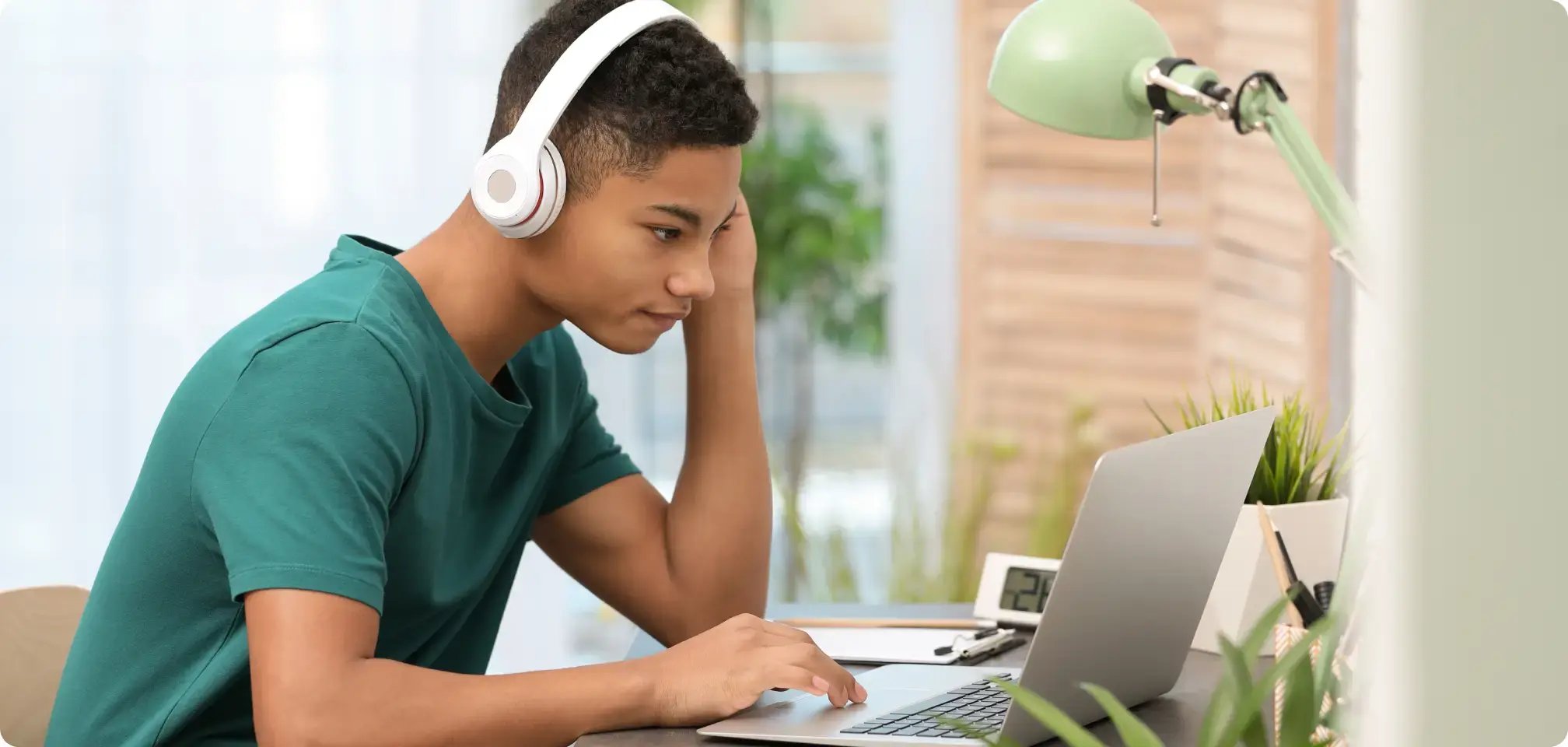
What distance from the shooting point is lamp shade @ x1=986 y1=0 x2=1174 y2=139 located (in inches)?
41.1

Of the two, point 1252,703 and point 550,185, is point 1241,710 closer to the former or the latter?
point 1252,703

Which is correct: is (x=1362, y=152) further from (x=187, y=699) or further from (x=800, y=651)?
(x=187, y=699)

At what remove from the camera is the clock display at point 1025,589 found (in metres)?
1.35

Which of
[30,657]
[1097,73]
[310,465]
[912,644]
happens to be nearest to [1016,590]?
[912,644]

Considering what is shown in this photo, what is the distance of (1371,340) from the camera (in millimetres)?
412

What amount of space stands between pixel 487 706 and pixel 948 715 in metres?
0.30

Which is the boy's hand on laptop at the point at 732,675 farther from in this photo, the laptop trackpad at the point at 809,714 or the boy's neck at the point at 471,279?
the boy's neck at the point at 471,279

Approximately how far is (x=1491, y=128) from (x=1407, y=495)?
0.31ft

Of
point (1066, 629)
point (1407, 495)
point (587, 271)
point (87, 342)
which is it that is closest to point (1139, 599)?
point (1066, 629)

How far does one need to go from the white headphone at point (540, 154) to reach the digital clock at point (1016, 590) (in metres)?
0.53

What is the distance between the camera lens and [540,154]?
1.12m

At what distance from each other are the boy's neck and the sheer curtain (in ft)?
4.60

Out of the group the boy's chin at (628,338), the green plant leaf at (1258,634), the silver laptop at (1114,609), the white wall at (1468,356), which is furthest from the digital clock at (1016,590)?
the white wall at (1468,356)

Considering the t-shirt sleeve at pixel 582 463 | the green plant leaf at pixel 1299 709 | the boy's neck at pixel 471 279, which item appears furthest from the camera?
the t-shirt sleeve at pixel 582 463
